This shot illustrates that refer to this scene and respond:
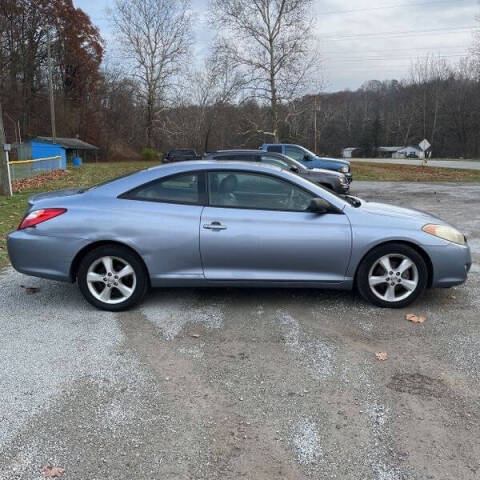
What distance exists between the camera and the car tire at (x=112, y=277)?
181 inches

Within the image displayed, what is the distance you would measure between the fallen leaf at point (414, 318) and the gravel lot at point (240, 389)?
62mm

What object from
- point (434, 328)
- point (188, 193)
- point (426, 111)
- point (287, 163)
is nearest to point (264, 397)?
point (434, 328)

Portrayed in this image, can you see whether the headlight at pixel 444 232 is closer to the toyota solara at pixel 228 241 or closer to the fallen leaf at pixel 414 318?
the toyota solara at pixel 228 241

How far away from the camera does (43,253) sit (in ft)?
15.3

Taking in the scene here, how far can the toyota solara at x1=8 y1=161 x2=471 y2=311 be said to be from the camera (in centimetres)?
455

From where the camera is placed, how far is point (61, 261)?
15.3ft

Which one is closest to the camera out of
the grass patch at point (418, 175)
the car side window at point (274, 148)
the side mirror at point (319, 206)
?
the side mirror at point (319, 206)

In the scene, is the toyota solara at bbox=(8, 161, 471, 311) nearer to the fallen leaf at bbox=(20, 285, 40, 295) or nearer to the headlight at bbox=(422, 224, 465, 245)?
the headlight at bbox=(422, 224, 465, 245)

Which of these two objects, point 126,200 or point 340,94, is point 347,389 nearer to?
point 126,200

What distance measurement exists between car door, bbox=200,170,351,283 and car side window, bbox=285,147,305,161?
45.3 feet

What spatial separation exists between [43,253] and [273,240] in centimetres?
226

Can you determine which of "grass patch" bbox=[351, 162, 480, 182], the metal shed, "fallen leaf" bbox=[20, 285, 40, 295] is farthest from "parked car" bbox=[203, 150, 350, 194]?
the metal shed

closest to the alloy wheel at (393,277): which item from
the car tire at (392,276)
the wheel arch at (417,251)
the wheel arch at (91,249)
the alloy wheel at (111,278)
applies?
the car tire at (392,276)

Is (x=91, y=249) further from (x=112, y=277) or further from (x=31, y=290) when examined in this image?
(x=31, y=290)
